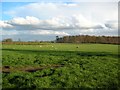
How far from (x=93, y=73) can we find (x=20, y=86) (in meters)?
5.29

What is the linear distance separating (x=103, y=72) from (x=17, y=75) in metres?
5.87

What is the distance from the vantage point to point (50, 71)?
18.7 m

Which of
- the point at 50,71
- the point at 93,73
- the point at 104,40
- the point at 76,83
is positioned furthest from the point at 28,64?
the point at 104,40

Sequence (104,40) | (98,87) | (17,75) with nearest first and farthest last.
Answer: (98,87) < (17,75) < (104,40)

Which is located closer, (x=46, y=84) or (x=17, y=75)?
(x=46, y=84)

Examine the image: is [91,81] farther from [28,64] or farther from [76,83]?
[28,64]

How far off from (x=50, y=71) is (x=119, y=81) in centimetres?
508

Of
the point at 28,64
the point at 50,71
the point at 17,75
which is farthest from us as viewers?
the point at 28,64

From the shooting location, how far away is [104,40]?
496 feet

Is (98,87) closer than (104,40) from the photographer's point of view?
Yes

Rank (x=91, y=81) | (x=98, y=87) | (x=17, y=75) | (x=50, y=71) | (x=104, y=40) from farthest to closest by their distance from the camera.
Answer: (x=104, y=40)
(x=50, y=71)
(x=17, y=75)
(x=91, y=81)
(x=98, y=87)

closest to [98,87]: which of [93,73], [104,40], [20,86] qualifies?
[93,73]

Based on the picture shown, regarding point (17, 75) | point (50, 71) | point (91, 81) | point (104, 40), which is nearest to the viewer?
point (91, 81)

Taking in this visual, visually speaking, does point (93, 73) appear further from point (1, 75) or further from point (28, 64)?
point (28, 64)
